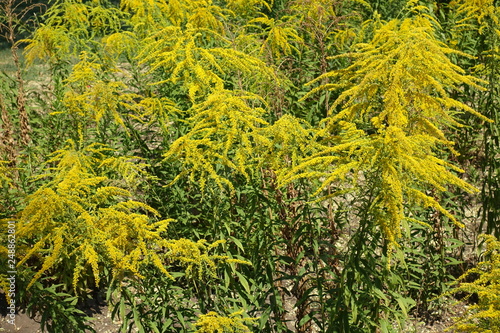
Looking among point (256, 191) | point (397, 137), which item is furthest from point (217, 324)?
point (397, 137)

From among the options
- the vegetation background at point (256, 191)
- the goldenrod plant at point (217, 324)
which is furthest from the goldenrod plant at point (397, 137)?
the goldenrod plant at point (217, 324)

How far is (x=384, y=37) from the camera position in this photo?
3.52 meters

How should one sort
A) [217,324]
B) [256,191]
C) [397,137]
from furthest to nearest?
[256,191] < [217,324] < [397,137]

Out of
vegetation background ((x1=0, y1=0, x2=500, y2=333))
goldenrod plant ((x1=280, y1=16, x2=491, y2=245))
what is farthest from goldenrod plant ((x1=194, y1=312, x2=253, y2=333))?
goldenrod plant ((x1=280, y1=16, x2=491, y2=245))

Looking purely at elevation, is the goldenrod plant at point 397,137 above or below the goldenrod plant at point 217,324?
above

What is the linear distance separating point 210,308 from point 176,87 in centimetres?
233

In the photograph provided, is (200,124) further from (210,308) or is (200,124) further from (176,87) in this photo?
(176,87)

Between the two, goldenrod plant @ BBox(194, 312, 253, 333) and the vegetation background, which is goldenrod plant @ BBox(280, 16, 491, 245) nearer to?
the vegetation background

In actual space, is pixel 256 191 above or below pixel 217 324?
above

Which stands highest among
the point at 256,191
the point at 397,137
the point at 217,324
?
the point at 397,137

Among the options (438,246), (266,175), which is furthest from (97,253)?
(438,246)

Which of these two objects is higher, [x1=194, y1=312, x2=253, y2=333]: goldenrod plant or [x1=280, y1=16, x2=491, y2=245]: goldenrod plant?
[x1=280, y1=16, x2=491, y2=245]: goldenrod plant

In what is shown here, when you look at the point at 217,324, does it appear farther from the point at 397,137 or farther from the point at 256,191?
the point at 397,137

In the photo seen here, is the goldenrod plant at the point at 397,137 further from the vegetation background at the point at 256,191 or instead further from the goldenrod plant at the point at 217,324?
the goldenrod plant at the point at 217,324
